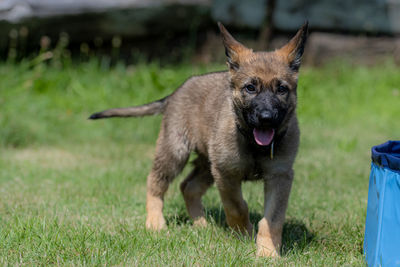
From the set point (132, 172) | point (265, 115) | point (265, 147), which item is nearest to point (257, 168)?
point (265, 147)

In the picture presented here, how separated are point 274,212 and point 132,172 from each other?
2111 mm

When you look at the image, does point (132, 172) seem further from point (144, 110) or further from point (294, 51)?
point (294, 51)

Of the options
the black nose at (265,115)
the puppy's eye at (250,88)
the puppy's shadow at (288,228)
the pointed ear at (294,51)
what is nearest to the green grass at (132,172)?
the puppy's shadow at (288,228)

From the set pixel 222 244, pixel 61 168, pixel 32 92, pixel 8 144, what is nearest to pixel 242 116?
pixel 222 244

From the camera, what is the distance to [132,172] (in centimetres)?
505

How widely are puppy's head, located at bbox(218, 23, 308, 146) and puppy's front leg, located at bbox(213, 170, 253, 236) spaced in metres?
0.35

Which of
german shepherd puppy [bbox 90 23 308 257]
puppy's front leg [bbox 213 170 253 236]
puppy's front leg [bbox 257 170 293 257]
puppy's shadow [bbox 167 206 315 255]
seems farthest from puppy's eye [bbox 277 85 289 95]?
puppy's shadow [bbox 167 206 315 255]

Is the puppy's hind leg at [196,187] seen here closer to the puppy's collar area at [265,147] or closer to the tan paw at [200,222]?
the tan paw at [200,222]

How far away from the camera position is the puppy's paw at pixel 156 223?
11.9 feet

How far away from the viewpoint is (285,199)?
3.25 meters

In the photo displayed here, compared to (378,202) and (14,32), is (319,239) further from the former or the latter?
(14,32)

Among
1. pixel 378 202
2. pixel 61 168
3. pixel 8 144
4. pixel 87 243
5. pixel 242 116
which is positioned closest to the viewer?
pixel 378 202

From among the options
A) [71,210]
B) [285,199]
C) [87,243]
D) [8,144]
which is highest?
[285,199]

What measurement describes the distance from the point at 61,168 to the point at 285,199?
2646 millimetres
